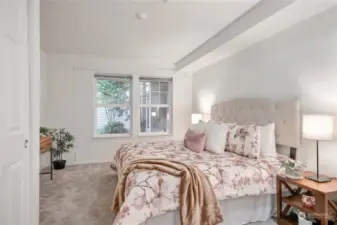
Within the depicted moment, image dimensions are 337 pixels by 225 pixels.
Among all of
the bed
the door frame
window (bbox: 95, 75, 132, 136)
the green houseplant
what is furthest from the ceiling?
the green houseplant

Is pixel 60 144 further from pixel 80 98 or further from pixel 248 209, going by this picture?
pixel 248 209

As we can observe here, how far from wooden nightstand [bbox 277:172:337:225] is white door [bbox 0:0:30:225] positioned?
7.48ft

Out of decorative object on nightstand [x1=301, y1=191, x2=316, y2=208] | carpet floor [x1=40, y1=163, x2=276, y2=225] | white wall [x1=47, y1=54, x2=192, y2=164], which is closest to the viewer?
decorative object on nightstand [x1=301, y1=191, x2=316, y2=208]

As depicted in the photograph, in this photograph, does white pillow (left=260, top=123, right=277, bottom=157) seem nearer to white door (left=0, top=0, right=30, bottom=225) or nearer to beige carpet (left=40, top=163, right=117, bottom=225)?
beige carpet (left=40, top=163, right=117, bottom=225)

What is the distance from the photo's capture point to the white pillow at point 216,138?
3010 mm

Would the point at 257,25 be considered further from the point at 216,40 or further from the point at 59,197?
the point at 59,197

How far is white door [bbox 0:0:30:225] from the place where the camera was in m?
1.47

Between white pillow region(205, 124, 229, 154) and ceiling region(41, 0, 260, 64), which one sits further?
white pillow region(205, 124, 229, 154)

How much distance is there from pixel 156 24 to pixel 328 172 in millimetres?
2774

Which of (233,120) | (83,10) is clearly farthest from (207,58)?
(83,10)

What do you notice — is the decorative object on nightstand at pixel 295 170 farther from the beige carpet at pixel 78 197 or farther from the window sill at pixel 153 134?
the window sill at pixel 153 134

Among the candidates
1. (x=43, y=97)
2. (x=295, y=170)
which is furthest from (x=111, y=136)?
(x=295, y=170)

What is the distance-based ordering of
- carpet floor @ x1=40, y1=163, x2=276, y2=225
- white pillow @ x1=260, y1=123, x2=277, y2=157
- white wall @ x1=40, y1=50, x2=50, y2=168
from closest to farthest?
carpet floor @ x1=40, y1=163, x2=276, y2=225, white pillow @ x1=260, y1=123, x2=277, y2=157, white wall @ x1=40, y1=50, x2=50, y2=168

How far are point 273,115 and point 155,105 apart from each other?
3037 mm
